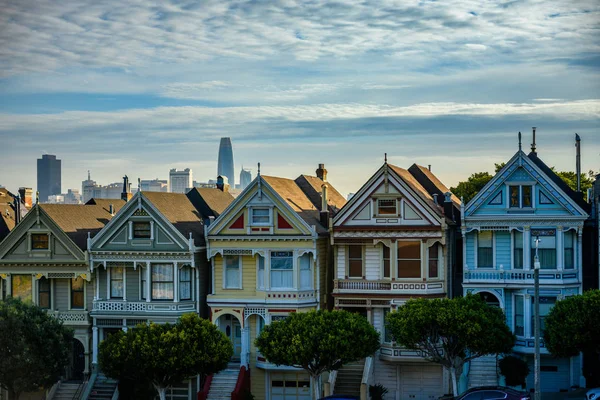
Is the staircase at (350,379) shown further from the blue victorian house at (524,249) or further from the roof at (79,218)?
the roof at (79,218)

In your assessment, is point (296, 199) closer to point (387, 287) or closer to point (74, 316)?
point (387, 287)

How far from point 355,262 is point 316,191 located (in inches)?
328

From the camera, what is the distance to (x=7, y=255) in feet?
170

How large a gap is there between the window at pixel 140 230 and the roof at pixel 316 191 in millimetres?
10417

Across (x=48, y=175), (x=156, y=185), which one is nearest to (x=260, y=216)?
(x=48, y=175)

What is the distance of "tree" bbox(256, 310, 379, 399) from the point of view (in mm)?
43094

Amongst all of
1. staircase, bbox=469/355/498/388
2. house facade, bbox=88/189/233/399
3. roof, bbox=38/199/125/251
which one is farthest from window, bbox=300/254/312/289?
roof, bbox=38/199/125/251

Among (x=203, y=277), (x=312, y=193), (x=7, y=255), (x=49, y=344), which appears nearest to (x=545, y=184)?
(x=312, y=193)

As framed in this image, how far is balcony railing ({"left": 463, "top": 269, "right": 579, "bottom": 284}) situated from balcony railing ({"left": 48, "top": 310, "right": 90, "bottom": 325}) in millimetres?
20545

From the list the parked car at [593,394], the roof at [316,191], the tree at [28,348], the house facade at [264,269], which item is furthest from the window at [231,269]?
the parked car at [593,394]

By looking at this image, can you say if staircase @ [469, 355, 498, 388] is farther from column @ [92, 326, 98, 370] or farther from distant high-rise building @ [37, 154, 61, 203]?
distant high-rise building @ [37, 154, 61, 203]

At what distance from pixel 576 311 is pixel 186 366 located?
18330 mm

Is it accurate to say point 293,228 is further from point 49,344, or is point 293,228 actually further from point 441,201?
point 49,344

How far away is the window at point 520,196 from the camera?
4638 cm
